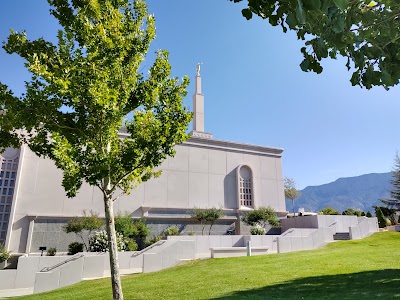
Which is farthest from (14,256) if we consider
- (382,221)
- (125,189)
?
(382,221)

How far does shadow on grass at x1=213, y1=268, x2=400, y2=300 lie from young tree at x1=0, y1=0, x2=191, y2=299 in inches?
185

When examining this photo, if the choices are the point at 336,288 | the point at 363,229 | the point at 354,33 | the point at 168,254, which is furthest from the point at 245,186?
the point at 354,33

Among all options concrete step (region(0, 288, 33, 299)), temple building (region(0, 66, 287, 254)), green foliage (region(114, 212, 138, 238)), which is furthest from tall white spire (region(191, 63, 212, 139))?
concrete step (region(0, 288, 33, 299))

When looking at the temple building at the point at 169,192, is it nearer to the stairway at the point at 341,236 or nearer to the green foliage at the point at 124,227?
the green foliage at the point at 124,227

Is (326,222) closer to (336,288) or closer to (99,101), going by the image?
(336,288)

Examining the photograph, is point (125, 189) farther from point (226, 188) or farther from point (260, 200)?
point (260, 200)

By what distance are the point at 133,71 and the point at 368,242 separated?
83.8ft

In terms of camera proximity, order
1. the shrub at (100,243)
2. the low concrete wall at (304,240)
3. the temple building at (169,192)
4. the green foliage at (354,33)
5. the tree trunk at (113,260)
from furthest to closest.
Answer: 1. the temple building at (169,192)
2. the low concrete wall at (304,240)
3. the shrub at (100,243)
4. the tree trunk at (113,260)
5. the green foliage at (354,33)

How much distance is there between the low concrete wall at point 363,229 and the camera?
28.4 metres

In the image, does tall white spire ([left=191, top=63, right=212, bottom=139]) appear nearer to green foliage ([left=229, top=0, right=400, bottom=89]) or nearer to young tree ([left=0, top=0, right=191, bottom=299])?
young tree ([left=0, top=0, right=191, bottom=299])

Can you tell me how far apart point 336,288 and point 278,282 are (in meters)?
2.21

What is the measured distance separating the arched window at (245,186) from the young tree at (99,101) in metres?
25.3

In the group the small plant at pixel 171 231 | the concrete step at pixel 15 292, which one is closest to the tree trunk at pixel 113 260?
the concrete step at pixel 15 292

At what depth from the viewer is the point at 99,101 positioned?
8.25 metres
